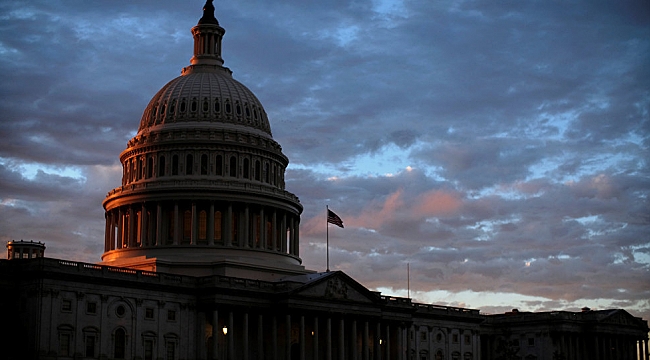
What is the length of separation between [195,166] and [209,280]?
23.8 metres

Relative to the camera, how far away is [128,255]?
13588 centimetres

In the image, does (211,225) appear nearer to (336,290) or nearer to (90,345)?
(336,290)

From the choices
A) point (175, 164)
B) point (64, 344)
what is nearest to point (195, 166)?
point (175, 164)

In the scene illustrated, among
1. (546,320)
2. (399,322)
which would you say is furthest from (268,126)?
(546,320)

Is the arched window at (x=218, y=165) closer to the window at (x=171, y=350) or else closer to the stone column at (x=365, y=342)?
the stone column at (x=365, y=342)

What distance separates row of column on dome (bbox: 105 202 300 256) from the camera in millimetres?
135125

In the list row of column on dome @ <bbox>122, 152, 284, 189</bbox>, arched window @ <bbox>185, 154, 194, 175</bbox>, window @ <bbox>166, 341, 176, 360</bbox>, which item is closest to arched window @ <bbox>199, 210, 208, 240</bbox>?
row of column on dome @ <bbox>122, 152, 284, 189</bbox>

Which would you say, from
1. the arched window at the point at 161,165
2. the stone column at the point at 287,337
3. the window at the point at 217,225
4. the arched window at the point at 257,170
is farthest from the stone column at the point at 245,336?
the arched window at the point at 161,165

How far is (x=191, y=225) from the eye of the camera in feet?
A: 443

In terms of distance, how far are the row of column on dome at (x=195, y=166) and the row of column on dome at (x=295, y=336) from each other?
23.2m

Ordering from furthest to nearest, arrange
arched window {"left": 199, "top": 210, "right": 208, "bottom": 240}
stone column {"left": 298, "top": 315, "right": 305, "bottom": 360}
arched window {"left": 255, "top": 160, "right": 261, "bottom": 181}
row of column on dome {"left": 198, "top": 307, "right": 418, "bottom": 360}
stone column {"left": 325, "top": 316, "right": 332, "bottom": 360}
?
arched window {"left": 255, "top": 160, "right": 261, "bottom": 181} → arched window {"left": 199, "top": 210, "right": 208, "bottom": 240} → stone column {"left": 325, "top": 316, "right": 332, "bottom": 360} → stone column {"left": 298, "top": 315, "right": 305, "bottom": 360} → row of column on dome {"left": 198, "top": 307, "right": 418, "bottom": 360}

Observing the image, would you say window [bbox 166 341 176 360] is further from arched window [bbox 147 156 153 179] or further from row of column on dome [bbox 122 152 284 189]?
arched window [bbox 147 156 153 179]

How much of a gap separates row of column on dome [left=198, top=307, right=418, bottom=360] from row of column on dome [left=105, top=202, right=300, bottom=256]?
47.2ft

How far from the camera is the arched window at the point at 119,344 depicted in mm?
110625
